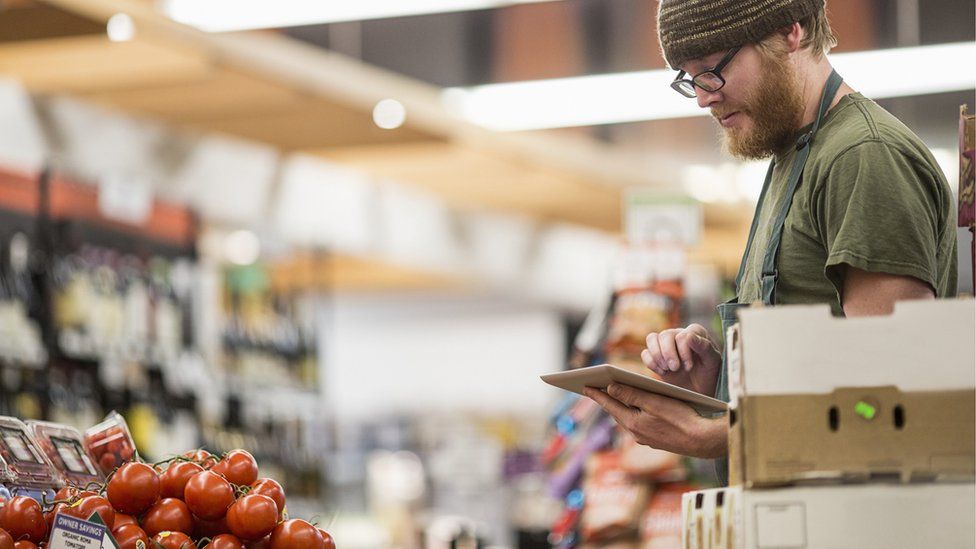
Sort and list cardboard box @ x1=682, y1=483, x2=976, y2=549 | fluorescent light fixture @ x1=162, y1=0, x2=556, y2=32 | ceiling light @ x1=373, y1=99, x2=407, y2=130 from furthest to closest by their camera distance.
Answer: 1. ceiling light @ x1=373, y1=99, x2=407, y2=130
2. fluorescent light fixture @ x1=162, y1=0, x2=556, y2=32
3. cardboard box @ x1=682, y1=483, x2=976, y2=549

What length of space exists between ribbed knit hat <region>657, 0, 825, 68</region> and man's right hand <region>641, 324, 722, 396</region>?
19.5 inches

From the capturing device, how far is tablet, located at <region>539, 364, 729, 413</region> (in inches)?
87.6

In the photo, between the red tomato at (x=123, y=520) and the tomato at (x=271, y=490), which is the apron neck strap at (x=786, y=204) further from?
the red tomato at (x=123, y=520)

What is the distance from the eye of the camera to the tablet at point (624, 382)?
222 centimetres

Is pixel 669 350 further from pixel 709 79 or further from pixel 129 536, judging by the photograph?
pixel 129 536

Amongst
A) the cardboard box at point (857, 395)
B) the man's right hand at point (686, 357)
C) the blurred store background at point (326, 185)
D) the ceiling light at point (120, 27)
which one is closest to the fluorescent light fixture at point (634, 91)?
the blurred store background at point (326, 185)

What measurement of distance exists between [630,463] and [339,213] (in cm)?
392

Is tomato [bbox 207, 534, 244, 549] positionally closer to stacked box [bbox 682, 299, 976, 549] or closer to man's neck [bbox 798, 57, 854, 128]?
stacked box [bbox 682, 299, 976, 549]

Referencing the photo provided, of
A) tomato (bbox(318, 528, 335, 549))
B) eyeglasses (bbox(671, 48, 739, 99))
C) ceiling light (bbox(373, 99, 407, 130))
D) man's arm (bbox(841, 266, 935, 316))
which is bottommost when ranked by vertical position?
tomato (bbox(318, 528, 335, 549))

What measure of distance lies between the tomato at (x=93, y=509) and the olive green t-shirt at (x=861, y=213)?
3.67 ft

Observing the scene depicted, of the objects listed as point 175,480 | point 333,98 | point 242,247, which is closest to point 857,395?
point 175,480

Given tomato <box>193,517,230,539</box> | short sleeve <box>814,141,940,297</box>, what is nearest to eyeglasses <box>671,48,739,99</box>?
short sleeve <box>814,141,940,297</box>

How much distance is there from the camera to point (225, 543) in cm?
236

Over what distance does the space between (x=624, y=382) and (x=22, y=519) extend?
1002mm
